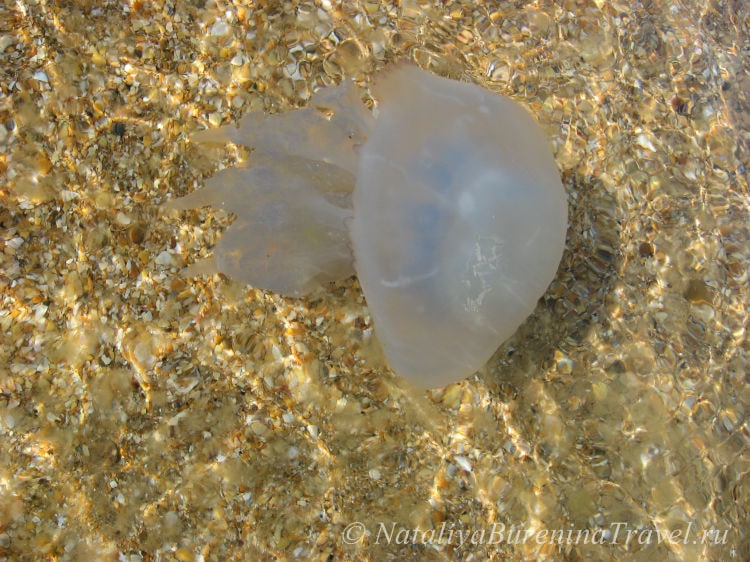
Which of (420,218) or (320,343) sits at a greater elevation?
(420,218)

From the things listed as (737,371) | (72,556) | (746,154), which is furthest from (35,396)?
(746,154)

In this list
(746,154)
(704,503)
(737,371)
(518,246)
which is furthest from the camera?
(746,154)

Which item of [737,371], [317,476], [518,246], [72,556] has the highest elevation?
[518,246]

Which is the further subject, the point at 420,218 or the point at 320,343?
the point at 320,343

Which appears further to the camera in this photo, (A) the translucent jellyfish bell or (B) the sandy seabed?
(B) the sandy seabed

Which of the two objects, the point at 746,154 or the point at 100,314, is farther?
the point at 746,154

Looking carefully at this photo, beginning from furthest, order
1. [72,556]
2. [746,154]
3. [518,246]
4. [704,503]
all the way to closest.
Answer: [746,154]
[704,503]
[72,556]
[518,246]

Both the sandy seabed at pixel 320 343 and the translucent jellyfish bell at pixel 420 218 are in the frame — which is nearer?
the translucent jellyfish bell at pixel 420 218

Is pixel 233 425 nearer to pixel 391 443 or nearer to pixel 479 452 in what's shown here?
pixel 391 443
